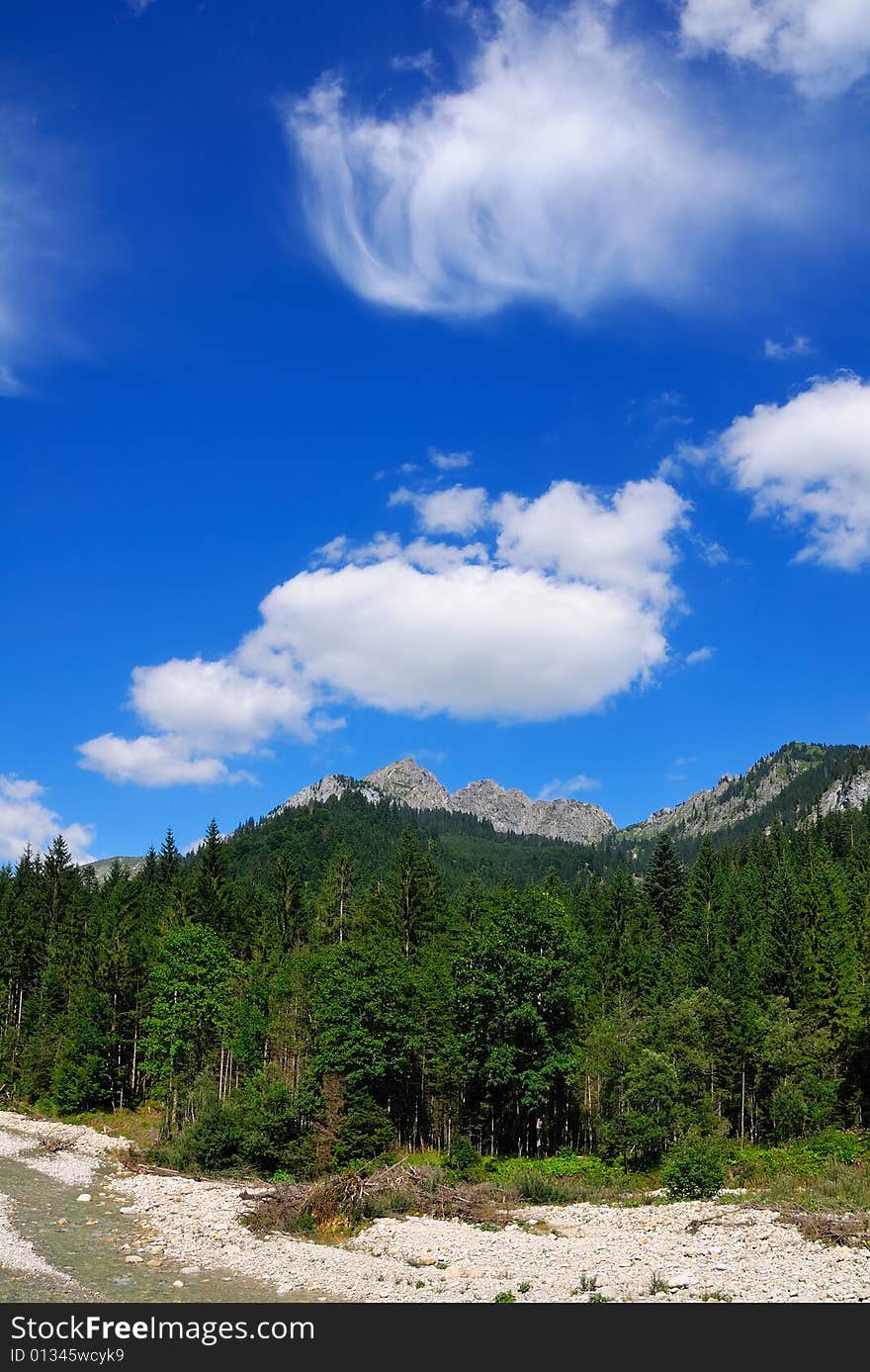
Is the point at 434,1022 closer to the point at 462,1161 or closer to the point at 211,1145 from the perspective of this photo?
the point at 462,1161

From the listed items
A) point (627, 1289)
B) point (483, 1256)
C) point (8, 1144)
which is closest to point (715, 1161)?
point (483, 1256)

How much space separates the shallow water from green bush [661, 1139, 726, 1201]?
18097 mm

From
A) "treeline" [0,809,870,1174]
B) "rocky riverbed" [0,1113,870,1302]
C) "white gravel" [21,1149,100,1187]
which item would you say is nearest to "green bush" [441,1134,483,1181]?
"treeline" [0,809,870,1174]

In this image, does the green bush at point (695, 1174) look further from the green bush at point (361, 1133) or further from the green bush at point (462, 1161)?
the green bush at point (361, 1133)

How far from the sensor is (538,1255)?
93.0ft

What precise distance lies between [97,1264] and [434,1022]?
32734 mm

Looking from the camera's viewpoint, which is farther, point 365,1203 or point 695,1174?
point 695,1174

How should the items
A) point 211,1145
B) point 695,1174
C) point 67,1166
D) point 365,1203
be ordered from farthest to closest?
1. point 67,1166
2. point 211,1145
3. point 695,1174
4. point 365,1203

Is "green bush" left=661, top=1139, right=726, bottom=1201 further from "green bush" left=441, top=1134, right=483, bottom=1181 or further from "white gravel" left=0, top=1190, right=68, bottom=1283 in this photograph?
"white gravel" left=0, top=1190, right=68, bottom=1283

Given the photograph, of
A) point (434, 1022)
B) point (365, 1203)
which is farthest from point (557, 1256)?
point (434, 1022)

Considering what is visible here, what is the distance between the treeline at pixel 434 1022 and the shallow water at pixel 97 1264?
27.4 ft

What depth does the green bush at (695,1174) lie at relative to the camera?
35.9m

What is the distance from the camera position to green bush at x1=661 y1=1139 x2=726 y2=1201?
118ft

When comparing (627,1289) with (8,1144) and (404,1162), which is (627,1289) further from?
(8,1144)
